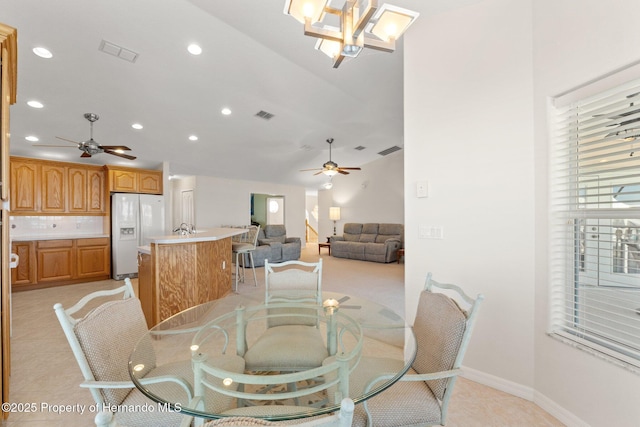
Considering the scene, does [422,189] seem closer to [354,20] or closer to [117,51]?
[354,20]

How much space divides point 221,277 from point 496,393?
336cm

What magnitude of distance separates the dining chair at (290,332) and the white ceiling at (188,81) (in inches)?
90.2

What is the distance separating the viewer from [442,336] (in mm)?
1272

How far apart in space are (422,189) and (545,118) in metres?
0.91

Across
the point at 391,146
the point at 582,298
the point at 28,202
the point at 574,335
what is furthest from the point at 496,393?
the point at 28,202

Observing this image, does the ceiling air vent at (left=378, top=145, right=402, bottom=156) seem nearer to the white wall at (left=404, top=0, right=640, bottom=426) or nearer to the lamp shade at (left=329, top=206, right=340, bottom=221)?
the lamp shade at (left=329, top=206, right=340, bottom=221)

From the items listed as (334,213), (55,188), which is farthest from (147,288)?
(334,213)

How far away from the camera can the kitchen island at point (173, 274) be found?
2852mm

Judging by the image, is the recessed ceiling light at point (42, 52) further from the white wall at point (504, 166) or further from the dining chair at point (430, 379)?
the dining chair at point (430, 379)

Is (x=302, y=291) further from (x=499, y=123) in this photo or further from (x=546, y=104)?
(x=546, y=104)

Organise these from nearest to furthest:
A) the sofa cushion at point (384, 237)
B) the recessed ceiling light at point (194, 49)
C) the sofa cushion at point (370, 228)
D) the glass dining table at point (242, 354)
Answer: the glass dining table at point (242, 354) → the recessed ceiling light at point (194, 49) → the sofa cushion at point (384, 237) → the sofa cushion at point (370, 228)

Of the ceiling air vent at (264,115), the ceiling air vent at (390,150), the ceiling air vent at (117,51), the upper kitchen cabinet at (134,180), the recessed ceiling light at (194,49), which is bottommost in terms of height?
the upper kitchen cabinet at (134,180)

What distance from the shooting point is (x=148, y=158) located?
565 cm

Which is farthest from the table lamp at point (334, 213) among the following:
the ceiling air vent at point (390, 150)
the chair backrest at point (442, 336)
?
the chair backrest at point (442, 336)
